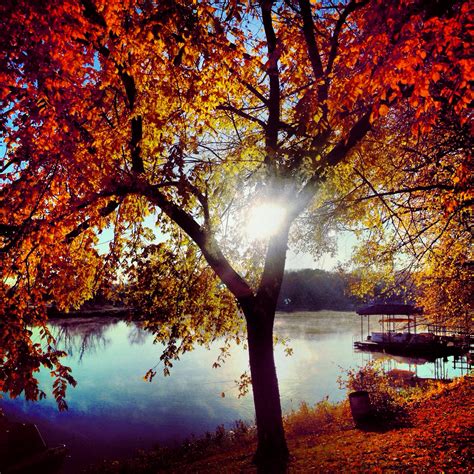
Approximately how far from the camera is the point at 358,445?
8492 mm

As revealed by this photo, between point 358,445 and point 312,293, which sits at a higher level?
point 312,293

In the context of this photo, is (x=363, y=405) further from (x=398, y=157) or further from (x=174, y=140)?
(x=174, y=140)

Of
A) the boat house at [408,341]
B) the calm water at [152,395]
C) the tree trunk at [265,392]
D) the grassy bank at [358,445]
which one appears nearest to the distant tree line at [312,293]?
the calm water at [152,395]

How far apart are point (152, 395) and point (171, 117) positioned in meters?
21.5

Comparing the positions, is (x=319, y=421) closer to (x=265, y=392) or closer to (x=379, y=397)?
(x=379, y=397)

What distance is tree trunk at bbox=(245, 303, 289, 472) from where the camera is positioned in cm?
797

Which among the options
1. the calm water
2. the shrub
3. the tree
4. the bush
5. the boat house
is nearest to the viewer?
the tree

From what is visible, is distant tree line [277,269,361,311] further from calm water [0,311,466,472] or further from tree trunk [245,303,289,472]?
tree trunk [245,303,289,472]

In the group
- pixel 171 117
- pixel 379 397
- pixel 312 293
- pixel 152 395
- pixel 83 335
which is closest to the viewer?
pixel 171 117

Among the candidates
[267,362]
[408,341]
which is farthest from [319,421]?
[408,341]

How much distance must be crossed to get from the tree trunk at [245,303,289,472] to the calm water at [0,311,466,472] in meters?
9.62

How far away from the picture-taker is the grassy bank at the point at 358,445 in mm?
6789

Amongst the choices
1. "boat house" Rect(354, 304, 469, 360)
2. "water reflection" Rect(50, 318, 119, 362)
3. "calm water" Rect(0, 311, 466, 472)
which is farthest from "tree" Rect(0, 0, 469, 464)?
"boat house" Rect(354, 304, 469, 360)

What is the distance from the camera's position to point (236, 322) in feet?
36.2
